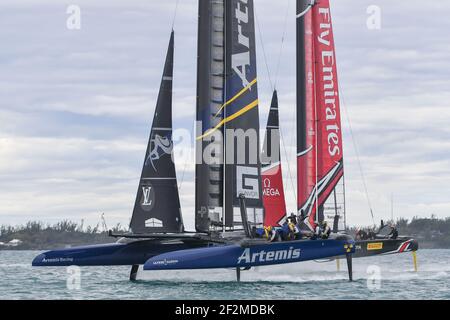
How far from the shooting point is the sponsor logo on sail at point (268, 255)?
69.9 ft

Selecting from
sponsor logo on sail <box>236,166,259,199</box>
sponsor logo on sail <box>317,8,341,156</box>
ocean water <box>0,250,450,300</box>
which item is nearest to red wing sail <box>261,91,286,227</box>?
sponsor logo on sail <box>317,8,341,156</box>

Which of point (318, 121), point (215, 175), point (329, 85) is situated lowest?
point (215, 175)

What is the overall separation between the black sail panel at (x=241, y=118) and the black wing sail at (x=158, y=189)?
1.37 meters

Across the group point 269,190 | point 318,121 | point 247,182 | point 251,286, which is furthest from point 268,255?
point 318,121

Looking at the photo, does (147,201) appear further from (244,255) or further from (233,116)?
(233,116)

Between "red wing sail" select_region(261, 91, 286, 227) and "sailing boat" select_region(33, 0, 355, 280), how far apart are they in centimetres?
549

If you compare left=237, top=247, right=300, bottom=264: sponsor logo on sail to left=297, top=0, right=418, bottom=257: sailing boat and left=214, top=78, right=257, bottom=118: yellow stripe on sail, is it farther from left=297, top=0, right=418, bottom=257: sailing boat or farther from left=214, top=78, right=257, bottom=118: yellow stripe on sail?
left=297, top=0, right=418, bottom=257: sailing boat

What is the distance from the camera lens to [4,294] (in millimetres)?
22219

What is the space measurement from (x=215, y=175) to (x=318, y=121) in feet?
22.9

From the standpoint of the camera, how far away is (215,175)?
23531 mm

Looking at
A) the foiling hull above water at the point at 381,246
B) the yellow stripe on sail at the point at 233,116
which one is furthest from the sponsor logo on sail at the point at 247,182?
the foiling hull above water at the point at 381,246
